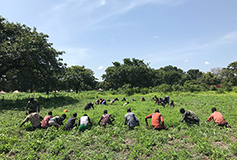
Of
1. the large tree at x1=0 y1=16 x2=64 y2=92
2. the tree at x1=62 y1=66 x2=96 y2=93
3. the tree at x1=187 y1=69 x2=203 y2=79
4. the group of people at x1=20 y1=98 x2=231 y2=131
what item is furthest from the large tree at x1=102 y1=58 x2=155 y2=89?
the tree at x1=187 y1=69 x2=203 y2=79

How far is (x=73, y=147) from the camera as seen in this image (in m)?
6.90

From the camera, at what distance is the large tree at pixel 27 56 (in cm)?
2027

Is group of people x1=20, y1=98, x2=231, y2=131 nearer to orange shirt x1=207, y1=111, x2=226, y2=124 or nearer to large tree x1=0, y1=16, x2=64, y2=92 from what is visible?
orange shirt x1=207, y1=111, x2=226, y2=124

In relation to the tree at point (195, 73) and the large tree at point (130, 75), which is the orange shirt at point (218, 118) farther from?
the tree at point (195, 73)

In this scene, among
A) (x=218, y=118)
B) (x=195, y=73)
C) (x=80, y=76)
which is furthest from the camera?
(x=195, y=73)

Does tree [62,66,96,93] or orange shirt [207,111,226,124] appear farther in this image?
tree [62,66,96,93]

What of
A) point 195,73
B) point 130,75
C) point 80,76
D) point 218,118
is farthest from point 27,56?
point 195,73

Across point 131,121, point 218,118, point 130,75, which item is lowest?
point 218,118

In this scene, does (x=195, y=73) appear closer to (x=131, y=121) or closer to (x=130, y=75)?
(x=130, y=75)

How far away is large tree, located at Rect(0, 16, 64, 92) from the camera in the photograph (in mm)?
Answer: 20266

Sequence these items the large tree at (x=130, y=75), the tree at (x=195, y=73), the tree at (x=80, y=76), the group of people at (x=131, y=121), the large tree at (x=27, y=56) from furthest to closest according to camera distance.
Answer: the tree at (x=195, y=73), the large tree at (x=130, y=75), the tree at (x=80, y=76), the large tree at (x=27, y=56), the group of people at (x=131, y=121)

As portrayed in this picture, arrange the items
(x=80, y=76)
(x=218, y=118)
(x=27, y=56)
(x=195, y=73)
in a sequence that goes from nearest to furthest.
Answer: (x=218, y=118)
(x=27, y=56)
(x=80, y=76)
(x=195, y=73)

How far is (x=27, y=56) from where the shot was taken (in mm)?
21281

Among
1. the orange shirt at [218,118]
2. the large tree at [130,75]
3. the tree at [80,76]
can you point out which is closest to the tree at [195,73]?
the large tree at [130,75]
